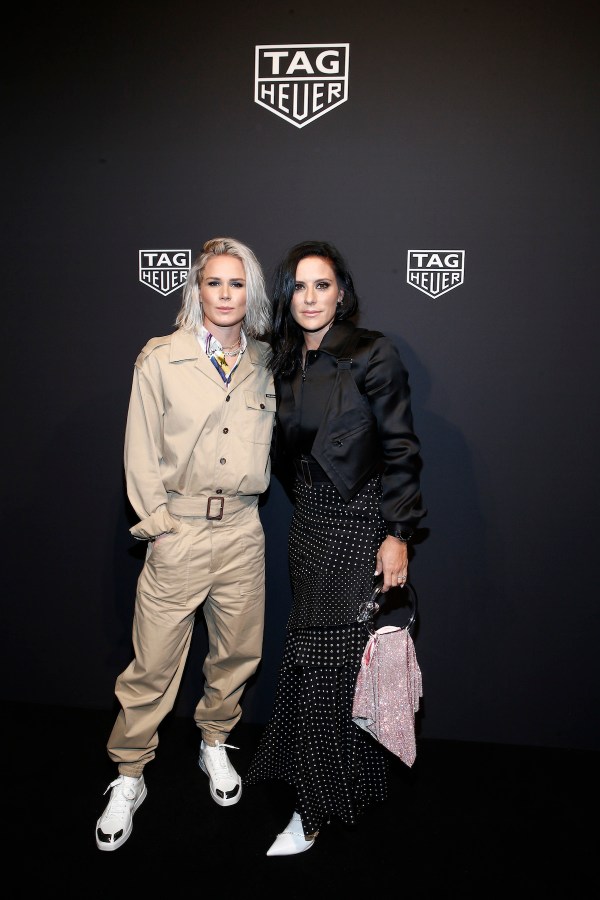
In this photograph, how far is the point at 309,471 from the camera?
217 cm

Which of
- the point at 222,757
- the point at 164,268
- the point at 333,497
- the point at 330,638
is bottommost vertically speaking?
the point at 222,757

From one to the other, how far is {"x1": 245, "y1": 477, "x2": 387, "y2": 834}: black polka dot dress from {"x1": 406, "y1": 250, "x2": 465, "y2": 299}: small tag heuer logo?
2.73 ft

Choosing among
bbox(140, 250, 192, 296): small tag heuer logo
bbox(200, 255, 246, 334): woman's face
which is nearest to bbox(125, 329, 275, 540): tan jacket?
bbox(200, 255, 246, 334): woman's face

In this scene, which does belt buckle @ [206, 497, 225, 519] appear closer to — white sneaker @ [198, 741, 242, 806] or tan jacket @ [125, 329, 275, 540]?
tan jacket @ [125, 329, 275, 540]

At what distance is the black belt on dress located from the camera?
2.15 m

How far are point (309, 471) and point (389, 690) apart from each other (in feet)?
2.33

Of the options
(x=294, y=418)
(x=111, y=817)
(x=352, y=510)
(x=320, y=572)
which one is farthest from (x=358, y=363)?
(x=111, y=817)

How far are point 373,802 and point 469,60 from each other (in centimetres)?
263

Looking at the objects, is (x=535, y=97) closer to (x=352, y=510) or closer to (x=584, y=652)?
(x=352, y=510)

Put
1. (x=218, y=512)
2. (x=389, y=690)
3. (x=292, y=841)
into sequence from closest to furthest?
1. (x=389, y=690)
2. (x=292, y=841)
3. (x=218, y=512)

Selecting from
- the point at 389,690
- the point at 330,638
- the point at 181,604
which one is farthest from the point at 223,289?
the point at 389,690

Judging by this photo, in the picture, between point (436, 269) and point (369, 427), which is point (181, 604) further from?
point (436, 269)

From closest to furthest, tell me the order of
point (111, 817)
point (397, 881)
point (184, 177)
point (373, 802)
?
point (397, 881), point (111, 817), point (373, 802), point (184, 177)

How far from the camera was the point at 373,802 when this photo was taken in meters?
2.37
